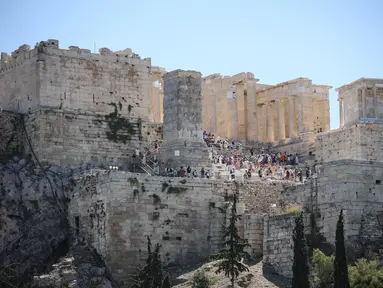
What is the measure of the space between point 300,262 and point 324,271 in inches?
80.5

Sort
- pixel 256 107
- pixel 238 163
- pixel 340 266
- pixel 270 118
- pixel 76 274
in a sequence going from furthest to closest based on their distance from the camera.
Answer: pixel 270 118, pixel 256 107, pixel 238 163, pixel 76 274, pixel 340 266

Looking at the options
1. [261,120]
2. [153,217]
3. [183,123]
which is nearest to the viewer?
[153,217]

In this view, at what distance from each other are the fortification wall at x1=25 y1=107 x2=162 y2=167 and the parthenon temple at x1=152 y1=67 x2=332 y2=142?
11623mm

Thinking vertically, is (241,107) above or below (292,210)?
above

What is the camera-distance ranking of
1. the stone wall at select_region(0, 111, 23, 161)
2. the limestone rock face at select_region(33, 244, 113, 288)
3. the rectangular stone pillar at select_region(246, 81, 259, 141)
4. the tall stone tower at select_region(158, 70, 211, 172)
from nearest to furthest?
the limestone rock face at select_region(33, 244, 113, 288), the tall stone tower at select_region(158, 70, 211, 172), the stone wall at select_region(0, 111, 23, 161), the rectangular stone pillar at select_region(246, 81, 259, 141)

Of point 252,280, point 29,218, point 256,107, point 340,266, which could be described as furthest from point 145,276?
point 256,107

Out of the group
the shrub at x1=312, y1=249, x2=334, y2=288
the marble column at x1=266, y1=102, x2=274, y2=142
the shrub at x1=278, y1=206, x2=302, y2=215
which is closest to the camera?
the shrub at x1=312, y1=249, x2=334, y2=288

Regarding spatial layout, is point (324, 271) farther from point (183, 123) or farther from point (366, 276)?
point (183, 123)

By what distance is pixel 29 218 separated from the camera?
5603 centimetres

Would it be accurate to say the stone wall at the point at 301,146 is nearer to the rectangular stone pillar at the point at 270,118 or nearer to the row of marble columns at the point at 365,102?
the row of marble columns at the point at 365,102

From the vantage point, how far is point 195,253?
179 feet

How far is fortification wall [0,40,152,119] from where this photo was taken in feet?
196

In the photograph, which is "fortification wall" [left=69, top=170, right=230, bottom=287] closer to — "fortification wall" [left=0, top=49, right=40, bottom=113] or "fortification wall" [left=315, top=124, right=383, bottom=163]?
"fortification wall" [left=0, top=49, right=40, bottom=113]

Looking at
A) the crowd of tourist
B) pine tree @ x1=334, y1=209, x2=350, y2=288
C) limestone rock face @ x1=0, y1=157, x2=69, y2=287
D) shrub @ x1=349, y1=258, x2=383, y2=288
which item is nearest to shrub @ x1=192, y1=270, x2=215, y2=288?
shrub @ x1=349, y1=258, x2=383, y2=288
